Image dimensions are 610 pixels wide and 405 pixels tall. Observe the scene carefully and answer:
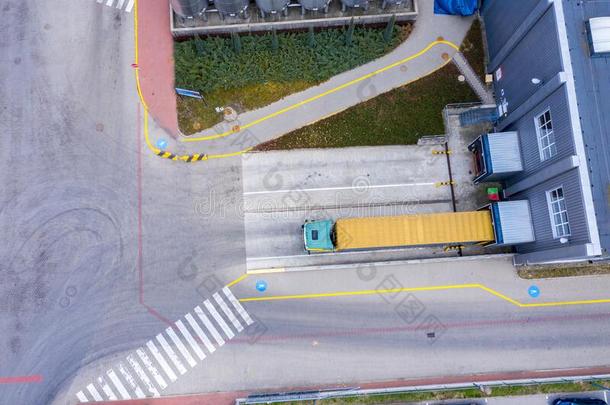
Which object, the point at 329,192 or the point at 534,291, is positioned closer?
the point at 534,291

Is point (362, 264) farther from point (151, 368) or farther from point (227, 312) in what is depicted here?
point (151, 368)

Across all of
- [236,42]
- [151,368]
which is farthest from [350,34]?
[151,368]

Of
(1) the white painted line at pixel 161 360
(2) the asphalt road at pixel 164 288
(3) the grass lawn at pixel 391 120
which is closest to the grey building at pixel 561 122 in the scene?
(3) the grass lawn at pixel 391 120

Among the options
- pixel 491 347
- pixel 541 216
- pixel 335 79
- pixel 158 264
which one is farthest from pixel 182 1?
pixel 491 347

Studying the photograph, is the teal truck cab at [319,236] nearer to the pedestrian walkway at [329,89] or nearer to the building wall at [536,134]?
the pedestrian walkway at [329,89]

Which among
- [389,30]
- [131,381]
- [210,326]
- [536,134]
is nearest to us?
[536,134]

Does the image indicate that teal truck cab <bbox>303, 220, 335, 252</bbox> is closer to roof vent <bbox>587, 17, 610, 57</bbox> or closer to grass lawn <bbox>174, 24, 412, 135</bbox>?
grass lawn <bbox>174, 24, 412, 135</bbox>

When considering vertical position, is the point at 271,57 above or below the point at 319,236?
above
